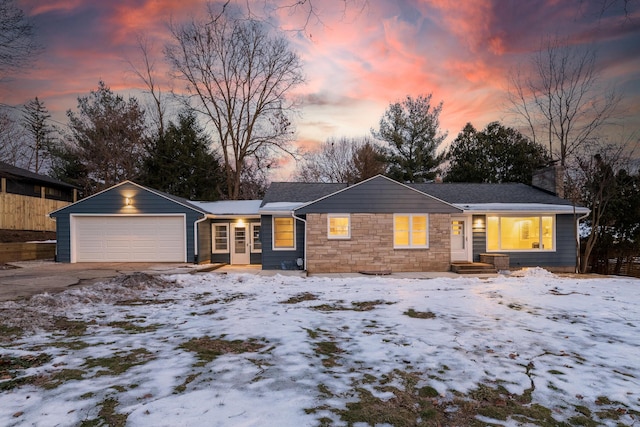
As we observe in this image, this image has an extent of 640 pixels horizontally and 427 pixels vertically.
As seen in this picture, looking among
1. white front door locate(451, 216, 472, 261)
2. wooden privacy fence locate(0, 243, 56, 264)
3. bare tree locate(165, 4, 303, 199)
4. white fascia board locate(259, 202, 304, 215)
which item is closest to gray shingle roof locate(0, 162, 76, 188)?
wooden privacy fence locate(0, 243, 56, 264)

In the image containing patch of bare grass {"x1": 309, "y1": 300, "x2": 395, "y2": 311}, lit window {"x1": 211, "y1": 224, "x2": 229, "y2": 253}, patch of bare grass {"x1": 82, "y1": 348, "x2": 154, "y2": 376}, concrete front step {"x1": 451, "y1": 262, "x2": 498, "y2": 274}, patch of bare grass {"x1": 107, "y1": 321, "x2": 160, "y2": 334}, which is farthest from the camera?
lit window {"x1": 211, "y1": 224, "x2": 229, "y2": 253}

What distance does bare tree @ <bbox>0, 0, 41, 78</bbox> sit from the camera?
9.24m

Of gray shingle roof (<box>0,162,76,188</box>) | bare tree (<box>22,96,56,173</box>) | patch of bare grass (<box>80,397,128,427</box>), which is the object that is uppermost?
bare tree (<box>22,96,56,173</box>)

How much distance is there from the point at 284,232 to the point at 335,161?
17.7 m

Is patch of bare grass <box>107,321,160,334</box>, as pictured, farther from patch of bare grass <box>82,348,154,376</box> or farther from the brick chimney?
the brick chimney

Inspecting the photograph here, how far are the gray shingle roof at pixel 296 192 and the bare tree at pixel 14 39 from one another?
29.1 feet

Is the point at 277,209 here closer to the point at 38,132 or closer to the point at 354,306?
the point at 354,306

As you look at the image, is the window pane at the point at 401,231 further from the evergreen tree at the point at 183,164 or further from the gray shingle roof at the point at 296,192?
the evergreen tree at the point at 183,164

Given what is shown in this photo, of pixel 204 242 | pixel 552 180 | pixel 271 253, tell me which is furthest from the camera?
pixel 552 180

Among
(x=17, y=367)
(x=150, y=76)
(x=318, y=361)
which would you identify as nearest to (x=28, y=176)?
(x=150, y=76)

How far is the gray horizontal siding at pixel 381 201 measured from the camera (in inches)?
505

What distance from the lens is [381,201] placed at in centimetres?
1288

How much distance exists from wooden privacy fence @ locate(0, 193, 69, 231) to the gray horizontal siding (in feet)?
56.8

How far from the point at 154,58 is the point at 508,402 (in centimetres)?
2762
